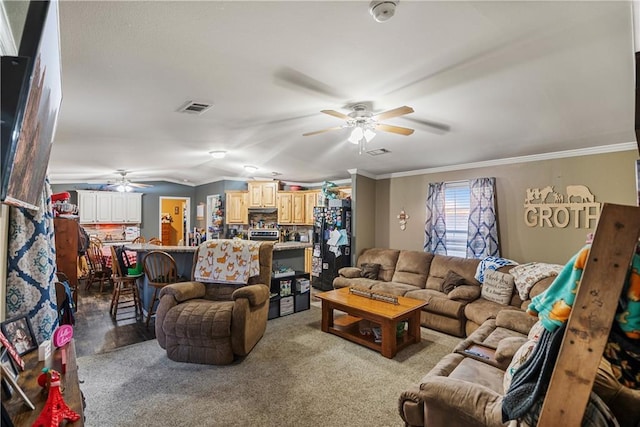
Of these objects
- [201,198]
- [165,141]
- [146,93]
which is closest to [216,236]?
[201,198]

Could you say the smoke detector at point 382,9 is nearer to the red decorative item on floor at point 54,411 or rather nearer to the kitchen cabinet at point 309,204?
the red decorative item on floor at point 54,411

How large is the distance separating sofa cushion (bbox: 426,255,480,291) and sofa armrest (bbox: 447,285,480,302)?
0.26 m

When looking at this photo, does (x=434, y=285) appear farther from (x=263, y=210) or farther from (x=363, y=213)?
(x=263, y=210)

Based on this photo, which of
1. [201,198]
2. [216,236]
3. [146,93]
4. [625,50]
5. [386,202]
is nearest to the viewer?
[625,50]

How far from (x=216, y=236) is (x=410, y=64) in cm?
658

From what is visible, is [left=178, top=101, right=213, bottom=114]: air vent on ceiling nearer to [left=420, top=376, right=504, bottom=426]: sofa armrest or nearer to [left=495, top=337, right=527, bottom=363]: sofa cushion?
[left=420, top=376, right=504, bottom=426]: sofa armrest

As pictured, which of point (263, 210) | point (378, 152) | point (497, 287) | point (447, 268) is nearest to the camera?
point (497, 287)

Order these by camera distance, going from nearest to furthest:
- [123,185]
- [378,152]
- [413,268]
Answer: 1. [378,152]
2. [413,268]
3. [123,185]

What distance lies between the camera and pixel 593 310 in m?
1.03

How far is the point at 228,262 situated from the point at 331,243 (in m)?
2.52

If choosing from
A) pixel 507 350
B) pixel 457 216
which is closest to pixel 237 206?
pixel 457 216

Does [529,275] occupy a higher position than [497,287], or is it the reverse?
[529,275]

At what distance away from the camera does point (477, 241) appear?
15.3 feet

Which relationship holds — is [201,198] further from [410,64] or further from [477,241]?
[410,64]
